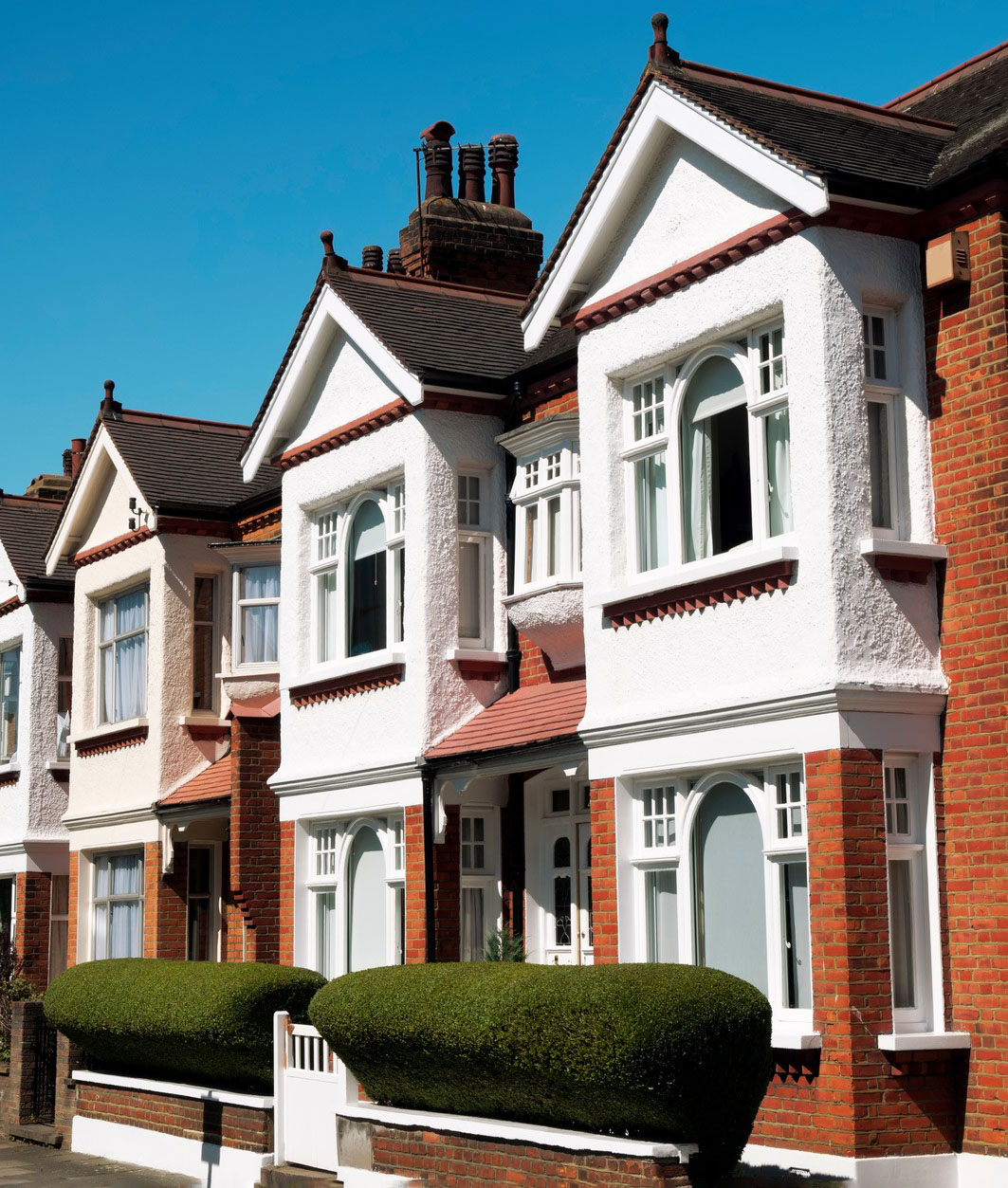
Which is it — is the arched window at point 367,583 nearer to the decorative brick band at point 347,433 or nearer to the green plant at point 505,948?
the decorative brick band at point 347,433

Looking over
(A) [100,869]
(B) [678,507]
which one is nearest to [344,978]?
(B) [678,507]

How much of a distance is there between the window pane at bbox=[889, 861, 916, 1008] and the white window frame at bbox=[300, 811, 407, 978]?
20.3 ft

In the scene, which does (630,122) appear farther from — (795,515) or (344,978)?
(344,978)

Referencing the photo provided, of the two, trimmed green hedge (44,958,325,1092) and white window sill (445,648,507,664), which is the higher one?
white window sill (445,648,507,664)

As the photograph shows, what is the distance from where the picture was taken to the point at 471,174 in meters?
22.5

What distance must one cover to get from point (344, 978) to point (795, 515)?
524 centimetres

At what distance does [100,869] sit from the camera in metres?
24.1

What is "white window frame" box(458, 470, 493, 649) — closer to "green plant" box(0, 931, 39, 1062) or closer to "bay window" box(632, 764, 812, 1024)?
"bay window" box(632, 764, 812, 1024)

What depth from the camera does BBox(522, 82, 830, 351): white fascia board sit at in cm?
1224

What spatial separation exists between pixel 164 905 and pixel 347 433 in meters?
7.18

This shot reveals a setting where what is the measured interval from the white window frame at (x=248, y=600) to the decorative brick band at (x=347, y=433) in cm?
204

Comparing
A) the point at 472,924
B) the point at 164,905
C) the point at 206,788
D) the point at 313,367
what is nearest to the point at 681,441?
the point at 472,924

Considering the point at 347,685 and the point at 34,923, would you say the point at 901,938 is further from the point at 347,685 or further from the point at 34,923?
the point at 34,923

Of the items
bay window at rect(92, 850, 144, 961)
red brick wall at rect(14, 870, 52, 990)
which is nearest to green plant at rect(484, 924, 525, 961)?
bay window at rect(92, 850, 144, 961)
